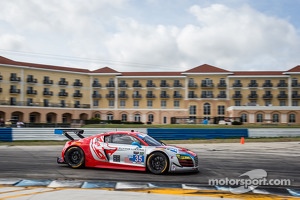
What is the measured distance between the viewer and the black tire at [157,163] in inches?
395

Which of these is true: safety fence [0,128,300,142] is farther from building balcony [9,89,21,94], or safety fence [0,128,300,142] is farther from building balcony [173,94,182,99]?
building balcony [9,89,21,94]

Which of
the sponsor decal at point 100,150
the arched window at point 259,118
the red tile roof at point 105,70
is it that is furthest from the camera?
the red tile roof at point 105,70

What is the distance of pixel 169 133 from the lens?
28.1 meters

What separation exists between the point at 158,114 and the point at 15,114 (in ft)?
91.3

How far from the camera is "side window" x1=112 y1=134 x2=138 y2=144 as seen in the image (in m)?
10.7

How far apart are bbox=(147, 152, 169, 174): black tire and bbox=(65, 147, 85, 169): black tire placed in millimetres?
2254

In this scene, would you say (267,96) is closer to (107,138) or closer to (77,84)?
(77,84)

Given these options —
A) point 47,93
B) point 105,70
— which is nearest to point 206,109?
point 105,70

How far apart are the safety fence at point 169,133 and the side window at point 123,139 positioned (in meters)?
16.3

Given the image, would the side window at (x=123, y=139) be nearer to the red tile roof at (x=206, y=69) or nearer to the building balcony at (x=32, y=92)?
the building balcony at (x=32, y=92)

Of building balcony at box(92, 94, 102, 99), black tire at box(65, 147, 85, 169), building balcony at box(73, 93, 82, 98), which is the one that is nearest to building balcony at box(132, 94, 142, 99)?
building balcony at box(92, 94, 102, 99)

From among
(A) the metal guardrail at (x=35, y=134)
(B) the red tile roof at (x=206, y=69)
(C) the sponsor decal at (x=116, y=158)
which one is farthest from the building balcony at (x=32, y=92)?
(C) the sponsor decal at (x=116, y=158)

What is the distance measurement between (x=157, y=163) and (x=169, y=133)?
1809 cm

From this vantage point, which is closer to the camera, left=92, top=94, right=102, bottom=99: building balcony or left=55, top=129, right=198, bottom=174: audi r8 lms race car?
left=55, top=129, right=198, bottom=174: audi r8 lms race car
